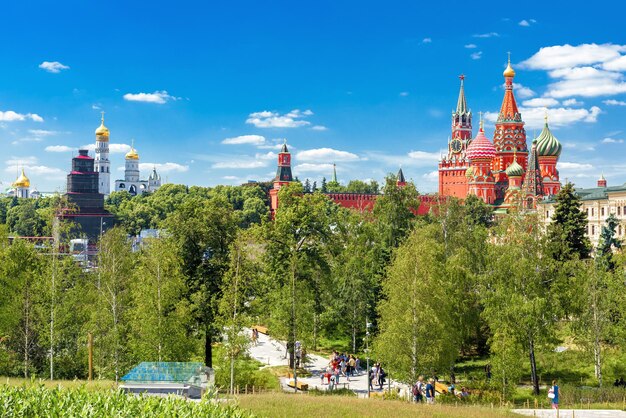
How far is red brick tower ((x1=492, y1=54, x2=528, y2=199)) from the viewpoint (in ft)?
432

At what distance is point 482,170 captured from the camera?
131625 millimetres

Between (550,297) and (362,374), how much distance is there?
11.5 meters

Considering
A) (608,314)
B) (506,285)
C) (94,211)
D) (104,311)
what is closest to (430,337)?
(506,285)

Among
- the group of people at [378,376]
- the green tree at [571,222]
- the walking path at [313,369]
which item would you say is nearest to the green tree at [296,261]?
the walking path at [313,369]

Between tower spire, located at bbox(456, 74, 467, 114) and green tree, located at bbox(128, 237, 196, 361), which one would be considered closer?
green tree, located at bbox(128, 237, 196, 361)

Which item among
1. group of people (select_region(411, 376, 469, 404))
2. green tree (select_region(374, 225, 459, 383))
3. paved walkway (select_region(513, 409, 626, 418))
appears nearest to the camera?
paved walkway (select_region(513, 409, 626, 418))

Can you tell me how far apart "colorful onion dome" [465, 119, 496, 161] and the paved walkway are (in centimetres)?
10693

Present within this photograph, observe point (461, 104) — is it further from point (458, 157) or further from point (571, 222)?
point (571, 222)

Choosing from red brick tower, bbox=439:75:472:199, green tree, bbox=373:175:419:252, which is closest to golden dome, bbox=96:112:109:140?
red brick tower, bbox=439:75:472:199

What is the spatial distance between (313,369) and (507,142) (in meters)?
102

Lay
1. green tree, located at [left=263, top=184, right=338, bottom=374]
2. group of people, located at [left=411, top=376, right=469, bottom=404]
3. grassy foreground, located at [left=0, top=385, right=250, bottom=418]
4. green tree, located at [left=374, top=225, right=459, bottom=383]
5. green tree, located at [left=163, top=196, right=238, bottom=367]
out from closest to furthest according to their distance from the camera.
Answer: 1. grassy foreground, located at [left=0, top=385, right=250, bottom=418]
2. group of people, located at [left=411, top=376, right=469, bottom=404]
3. green tree, located at [left=374, top=225, right=459, bottom=383]
4. green tree, located at [left=163, top=196, right=238, bottom=367]
5. green tree, located at [left=263, top=184, right=338, bottom=374]

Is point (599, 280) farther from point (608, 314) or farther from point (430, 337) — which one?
point (430, 337)

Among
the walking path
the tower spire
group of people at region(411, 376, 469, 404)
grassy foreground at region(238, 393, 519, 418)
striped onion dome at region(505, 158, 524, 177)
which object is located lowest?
the walking path

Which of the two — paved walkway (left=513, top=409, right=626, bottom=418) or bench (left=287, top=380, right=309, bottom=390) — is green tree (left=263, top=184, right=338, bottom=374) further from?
paved walkway (left=513, top=409, right=626, bottom=418)
